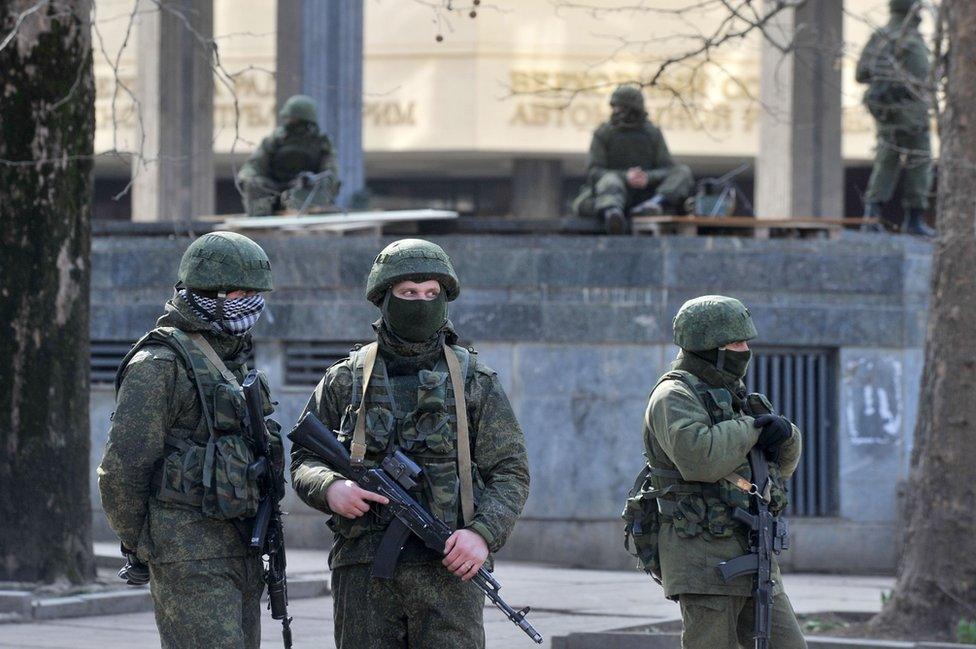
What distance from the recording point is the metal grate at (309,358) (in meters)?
13.5

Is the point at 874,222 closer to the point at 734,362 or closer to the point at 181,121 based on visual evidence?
A: the point at 734,362

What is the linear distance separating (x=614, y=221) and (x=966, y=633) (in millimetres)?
5377

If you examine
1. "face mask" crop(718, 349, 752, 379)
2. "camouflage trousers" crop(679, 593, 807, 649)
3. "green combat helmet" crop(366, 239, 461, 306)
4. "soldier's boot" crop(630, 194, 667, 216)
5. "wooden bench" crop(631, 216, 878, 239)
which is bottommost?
"camouflage trousers" crop(679, 593, 807, 649)

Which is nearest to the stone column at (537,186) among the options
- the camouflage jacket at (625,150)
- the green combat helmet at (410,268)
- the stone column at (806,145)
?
the stone column at (806,145)

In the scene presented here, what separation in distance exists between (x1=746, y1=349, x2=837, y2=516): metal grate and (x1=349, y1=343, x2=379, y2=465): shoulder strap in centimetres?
836

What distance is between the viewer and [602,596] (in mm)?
11086

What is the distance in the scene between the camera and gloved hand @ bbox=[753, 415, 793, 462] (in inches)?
233

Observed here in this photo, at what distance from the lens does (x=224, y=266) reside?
5.39 meters

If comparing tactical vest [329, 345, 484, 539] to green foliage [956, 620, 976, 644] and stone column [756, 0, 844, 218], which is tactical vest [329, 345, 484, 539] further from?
stone column [756, 0, 844, 218]

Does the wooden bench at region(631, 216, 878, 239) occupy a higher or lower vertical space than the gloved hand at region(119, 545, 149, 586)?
higher

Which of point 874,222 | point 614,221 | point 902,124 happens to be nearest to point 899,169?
point 902,124

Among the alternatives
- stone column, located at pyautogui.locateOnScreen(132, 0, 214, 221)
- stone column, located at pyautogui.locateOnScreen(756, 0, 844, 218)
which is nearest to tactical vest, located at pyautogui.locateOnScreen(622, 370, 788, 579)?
stone column, located at pyautogui.locateOnScreen(756, 0, 844, 218)

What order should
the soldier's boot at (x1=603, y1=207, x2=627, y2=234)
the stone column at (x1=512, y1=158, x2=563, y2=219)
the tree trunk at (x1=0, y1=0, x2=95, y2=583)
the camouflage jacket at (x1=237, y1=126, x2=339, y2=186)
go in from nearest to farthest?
the tree trunk at (x1=0, y1=0, x2=95, y2=583)
the soldier's boot at (x1=603, y1=207, x2=627, y2=234)
the camouflage jacket at (x1=237, y1=126, x2=339, y2=186)
the stone column at (x1=512, y1=158, x2=563, y2=219)

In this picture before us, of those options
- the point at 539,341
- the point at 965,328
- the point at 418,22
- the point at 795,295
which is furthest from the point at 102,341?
the point at 418,22
